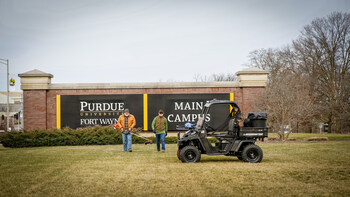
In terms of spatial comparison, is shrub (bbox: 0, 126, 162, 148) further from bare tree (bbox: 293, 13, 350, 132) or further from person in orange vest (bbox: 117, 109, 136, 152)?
bare tree (bbox: 293, 13, 350, 132)

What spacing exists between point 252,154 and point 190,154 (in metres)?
2.02

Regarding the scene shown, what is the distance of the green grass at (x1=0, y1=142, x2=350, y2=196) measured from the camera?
7.16 meters

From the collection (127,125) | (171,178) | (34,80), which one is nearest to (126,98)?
(34,80)

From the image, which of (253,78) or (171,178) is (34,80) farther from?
(171,178)

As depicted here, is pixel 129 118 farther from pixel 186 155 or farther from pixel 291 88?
pixel 291 88

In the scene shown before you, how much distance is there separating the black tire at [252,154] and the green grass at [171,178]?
0.99 ft

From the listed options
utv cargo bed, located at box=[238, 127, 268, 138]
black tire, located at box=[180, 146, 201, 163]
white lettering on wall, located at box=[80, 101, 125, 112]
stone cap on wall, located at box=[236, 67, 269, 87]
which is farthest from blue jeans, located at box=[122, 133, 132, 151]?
stone cap on wall, located at box=[236, 67, 269, 87]

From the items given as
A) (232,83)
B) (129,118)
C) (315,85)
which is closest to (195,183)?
(129,118)

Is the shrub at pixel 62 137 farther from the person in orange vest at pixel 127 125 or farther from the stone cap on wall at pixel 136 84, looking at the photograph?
the person in orange vest at pixel 127 125

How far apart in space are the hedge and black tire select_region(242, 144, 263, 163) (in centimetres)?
997

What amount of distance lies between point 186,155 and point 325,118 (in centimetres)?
3190

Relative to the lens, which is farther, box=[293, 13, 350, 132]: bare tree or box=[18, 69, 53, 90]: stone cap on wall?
box=[293, 13, 350, 132]: bare tree

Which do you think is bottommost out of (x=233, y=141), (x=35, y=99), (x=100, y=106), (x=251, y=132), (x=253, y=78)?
(x=233, y=141)

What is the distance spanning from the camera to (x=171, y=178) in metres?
8.51
